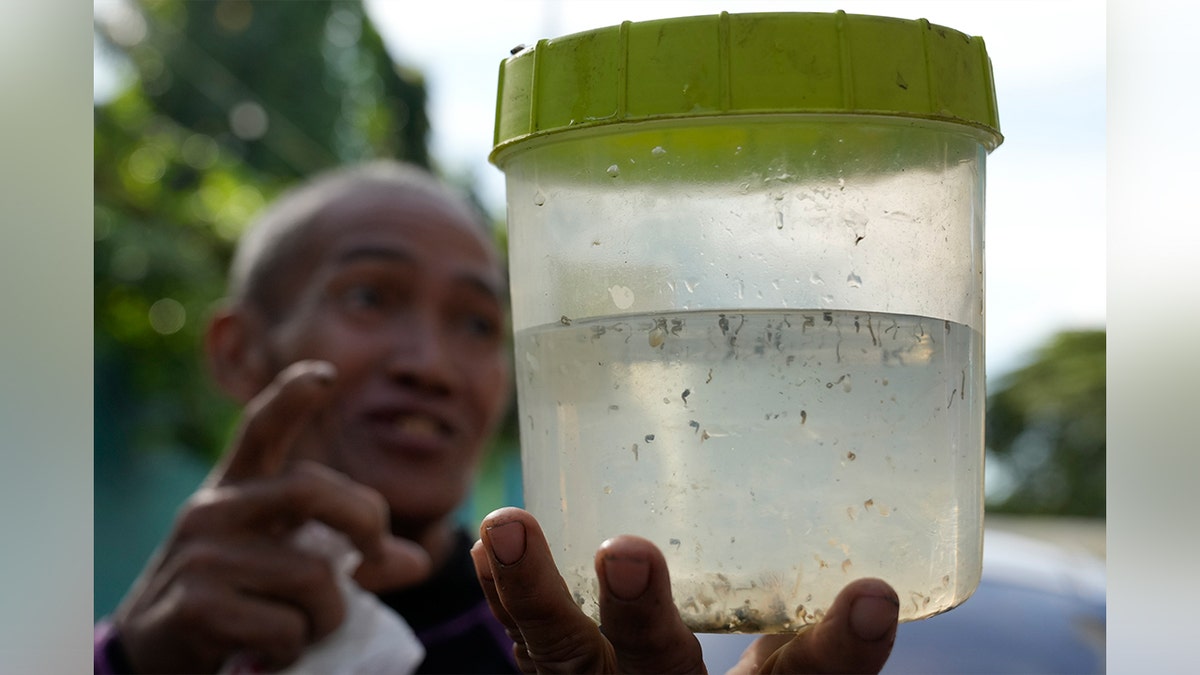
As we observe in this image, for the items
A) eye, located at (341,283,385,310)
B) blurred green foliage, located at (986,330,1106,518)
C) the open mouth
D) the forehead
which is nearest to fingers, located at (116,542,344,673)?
the open mouth

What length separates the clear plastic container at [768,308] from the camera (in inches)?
32.7

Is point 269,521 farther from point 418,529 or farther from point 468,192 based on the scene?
point 468,192

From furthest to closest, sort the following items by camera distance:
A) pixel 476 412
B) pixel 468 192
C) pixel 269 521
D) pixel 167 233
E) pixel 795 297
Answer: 1. pixel 468 192
2. pixel 167 233
3. pixel 476 412
4. pixel 269 521
5. pixel 795 297

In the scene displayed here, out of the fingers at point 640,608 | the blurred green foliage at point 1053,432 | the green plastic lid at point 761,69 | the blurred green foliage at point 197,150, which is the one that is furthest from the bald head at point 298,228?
the blurred green foliage at point 1053,432

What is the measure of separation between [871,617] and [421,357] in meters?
1.47

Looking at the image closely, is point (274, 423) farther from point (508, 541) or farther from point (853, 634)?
point (853, 634)

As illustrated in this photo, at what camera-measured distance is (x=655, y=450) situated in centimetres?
85

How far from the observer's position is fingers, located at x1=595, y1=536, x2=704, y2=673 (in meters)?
0.80

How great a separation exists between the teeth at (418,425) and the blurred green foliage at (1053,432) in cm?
1068

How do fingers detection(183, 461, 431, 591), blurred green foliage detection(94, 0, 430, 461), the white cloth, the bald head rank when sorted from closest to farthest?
1. fingers detection(183, 461, 431, 591)
2. the white cloth
3. the bald head
4. blurred green foliage detection(94, 0, 430, 461)

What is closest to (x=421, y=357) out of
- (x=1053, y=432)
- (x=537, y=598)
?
(x=537, y=598)

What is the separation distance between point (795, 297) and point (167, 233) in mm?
7946

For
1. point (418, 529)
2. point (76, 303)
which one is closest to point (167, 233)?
point (418, 529)

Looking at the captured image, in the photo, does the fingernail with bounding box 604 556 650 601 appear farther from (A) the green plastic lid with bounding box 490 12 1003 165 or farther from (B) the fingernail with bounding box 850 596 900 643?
(A) the green plastic lid with bounding box 490 12 1003 165
